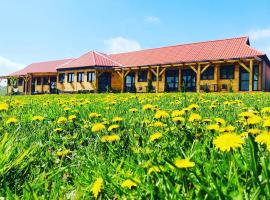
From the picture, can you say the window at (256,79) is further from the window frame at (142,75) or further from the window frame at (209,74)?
the window frame at (142,75)

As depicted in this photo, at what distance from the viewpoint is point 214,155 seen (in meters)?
2.04

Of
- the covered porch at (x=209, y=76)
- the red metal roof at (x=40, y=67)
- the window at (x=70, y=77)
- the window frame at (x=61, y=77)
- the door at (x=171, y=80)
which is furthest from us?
the red metal roof at (x=40, y=67)

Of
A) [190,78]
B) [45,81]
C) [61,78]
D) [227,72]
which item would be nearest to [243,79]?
[227,72]

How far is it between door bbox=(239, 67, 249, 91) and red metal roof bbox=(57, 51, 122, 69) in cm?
1281

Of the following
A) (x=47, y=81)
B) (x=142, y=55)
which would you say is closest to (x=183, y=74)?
(x=142, y=55)

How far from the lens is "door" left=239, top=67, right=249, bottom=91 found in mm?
28578

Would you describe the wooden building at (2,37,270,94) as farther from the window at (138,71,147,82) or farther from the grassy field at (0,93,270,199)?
the grassy field at (0,93,270,199)

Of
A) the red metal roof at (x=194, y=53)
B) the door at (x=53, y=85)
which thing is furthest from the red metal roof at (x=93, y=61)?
the door at (x=53, y=85)

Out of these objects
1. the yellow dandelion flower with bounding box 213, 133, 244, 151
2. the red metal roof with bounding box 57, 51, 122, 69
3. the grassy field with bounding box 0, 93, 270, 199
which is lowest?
the grassy field with bounding box 0, 93, 270, 199

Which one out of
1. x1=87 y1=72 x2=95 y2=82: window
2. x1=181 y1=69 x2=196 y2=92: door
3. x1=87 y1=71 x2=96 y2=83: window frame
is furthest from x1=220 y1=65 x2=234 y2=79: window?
x1=87 y1=72 x2=95 y2=82: window

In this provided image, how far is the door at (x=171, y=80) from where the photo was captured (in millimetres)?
33250

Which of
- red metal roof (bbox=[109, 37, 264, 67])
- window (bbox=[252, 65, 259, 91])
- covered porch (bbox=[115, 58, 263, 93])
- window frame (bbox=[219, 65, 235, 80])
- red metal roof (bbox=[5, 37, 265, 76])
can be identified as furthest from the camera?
window frame (bbox=[219, 65, 235, 80])

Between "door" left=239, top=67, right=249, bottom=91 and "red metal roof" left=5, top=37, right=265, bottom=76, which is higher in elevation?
"red metal roof" left=5, top=37, right=265, bottom=76

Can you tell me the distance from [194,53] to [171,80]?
378 cm
